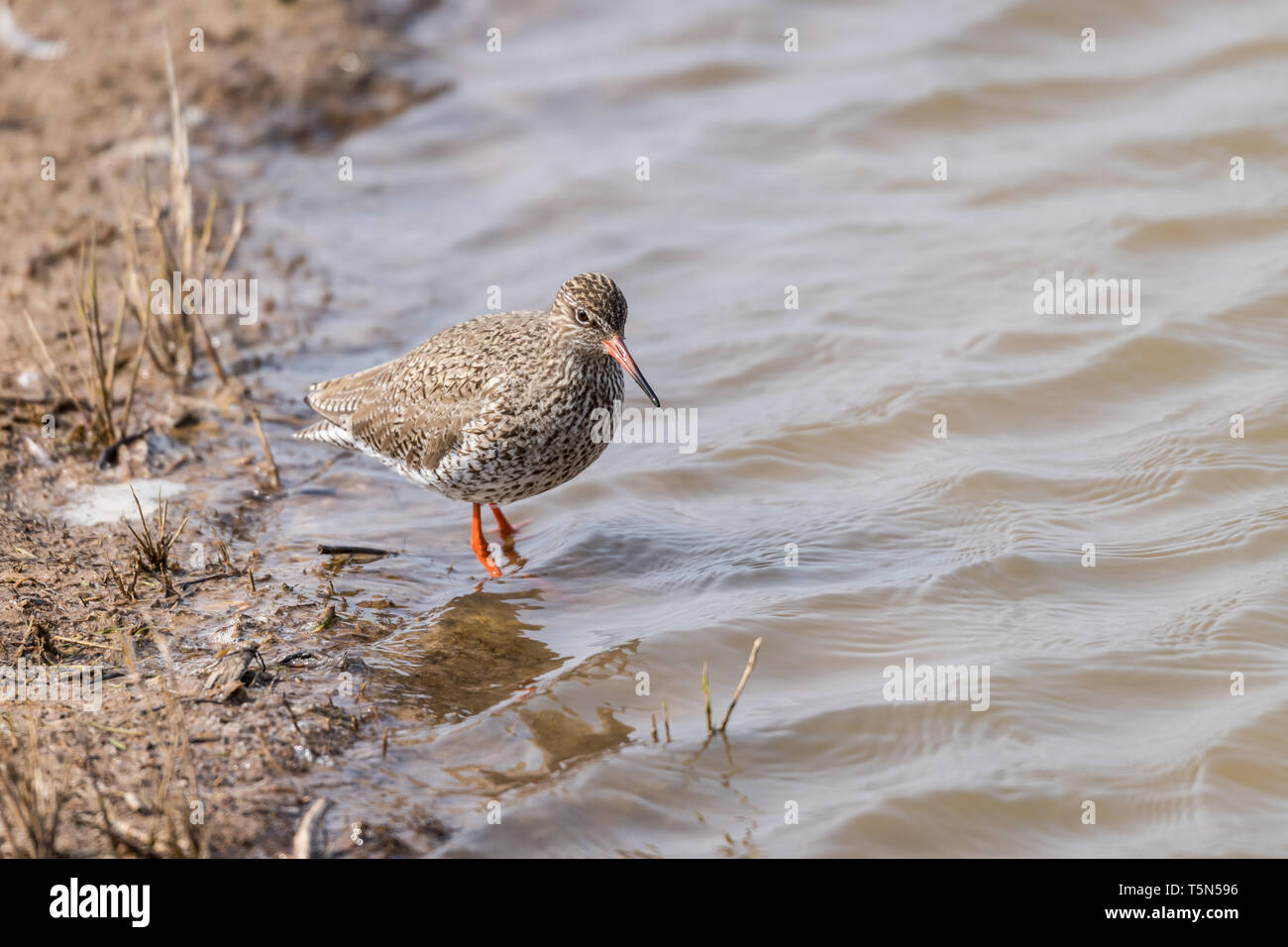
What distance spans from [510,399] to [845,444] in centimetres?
247

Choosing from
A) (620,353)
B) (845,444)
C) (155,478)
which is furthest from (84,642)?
(845,444)

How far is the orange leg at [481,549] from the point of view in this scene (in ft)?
22.9


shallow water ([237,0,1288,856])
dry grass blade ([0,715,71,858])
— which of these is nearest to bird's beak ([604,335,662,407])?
shallow water ([237,0,1288,856])

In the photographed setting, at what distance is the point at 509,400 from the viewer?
6.48m

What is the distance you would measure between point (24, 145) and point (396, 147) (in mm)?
3247

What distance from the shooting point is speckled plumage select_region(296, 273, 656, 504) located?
255 inches

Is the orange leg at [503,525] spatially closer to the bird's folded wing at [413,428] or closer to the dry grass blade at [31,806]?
the bird's folded wing at [413,428]

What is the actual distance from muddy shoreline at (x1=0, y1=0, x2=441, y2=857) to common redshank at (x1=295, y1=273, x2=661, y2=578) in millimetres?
914

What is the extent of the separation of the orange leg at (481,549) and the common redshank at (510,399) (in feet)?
0.04

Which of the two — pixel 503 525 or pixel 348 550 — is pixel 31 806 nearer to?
pixel 348 550

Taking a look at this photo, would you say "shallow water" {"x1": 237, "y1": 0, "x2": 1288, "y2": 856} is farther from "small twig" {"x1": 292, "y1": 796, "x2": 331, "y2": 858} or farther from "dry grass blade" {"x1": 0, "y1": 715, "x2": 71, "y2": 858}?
"dry grass blade" {"x1": 0, "y1": 715, "x2": 71, "y2": 858}

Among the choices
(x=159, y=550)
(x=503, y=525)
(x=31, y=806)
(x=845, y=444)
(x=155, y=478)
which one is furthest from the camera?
(x=845, y=444)

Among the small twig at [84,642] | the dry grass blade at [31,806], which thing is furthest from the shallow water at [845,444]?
the small twig at [84,642]
